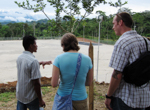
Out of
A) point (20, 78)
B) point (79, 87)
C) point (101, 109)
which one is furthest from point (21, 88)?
point (101, 109)

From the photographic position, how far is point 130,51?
157cm

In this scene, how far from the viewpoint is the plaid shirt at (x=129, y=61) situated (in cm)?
156

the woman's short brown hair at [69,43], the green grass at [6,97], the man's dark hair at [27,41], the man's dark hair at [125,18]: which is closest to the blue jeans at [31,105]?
the man's dark hair at [27,41]

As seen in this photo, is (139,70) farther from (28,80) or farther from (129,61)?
(28,80)

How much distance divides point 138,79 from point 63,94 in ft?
2.66

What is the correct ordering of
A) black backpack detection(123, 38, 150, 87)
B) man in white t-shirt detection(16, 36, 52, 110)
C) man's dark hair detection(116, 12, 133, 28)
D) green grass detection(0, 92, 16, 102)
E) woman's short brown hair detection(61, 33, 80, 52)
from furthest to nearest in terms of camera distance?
green grass detection(0, 92, 16, 102) → man in white t-shirt detection(16, 36, 52, 110) → woman's short brown hair detection(61, 33, 80, 52) → man's dark hair detection(116, 12, 133, 28) → black backpack detection(123, 38, 150, 87)

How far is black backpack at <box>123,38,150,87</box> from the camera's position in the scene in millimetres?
1541

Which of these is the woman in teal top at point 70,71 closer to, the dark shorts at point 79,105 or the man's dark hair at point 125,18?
the dark shorts at point 79,105

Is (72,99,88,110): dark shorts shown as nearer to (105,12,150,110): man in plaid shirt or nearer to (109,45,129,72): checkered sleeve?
(105,12,150,110): man in plaid shirt

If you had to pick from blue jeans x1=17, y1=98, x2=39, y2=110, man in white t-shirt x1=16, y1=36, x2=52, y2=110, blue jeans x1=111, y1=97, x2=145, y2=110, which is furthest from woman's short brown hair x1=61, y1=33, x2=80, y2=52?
blue jeans x1=17, y1=98, x2=39, y2=110

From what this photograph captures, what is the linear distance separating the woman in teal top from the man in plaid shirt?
0.32 m

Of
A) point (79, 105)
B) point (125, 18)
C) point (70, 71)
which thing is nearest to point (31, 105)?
point (79, 105)

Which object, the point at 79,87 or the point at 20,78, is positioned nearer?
the point at 79,87

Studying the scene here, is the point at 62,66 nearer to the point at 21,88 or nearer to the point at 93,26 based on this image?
the point at 21,88
